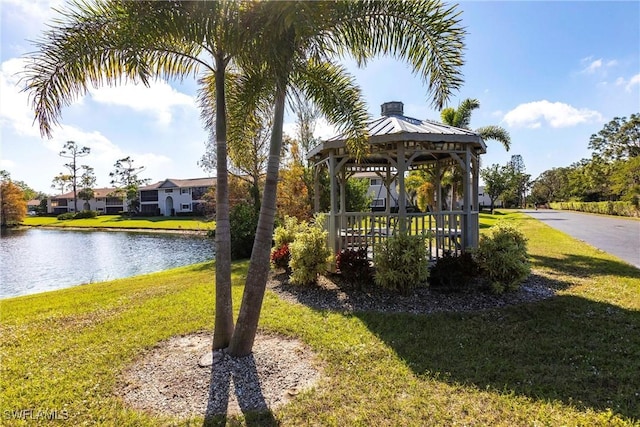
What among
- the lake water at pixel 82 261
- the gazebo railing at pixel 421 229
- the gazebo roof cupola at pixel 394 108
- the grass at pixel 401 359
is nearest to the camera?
the grass at pixel 401 359

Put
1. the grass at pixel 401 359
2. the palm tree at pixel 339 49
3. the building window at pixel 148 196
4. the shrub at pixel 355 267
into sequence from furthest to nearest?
the building window at pixel 148 196 → the shrub at pixel 355 267 → the palm tree at pixel 339 49 → the grass at pixel 401 359

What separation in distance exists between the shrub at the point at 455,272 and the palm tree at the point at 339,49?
12.1 ft

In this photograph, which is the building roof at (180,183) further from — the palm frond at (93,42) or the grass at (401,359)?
the palm frond at (93,42)

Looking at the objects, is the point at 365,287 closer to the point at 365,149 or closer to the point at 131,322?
the point at 365,149

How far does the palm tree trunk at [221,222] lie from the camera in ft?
15.7

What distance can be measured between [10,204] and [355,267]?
56.5 meters

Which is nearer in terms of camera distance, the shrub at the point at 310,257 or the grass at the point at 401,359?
the grass at the point at 401,359

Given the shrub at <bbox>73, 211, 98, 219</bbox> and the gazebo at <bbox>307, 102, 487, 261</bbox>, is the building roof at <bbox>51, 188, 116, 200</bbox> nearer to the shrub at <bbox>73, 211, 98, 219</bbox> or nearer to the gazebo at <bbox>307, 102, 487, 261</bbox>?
the shrub at <bbox>73, 211, 98, 219</bbox>

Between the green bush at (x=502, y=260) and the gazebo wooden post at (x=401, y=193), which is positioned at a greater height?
the gazebo wooden post at (x=401, y=193)

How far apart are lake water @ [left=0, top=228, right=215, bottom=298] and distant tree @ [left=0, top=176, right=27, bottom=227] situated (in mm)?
24921

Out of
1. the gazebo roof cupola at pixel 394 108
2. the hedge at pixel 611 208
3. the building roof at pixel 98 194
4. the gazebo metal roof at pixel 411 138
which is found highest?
the building roof at pixel 98 194

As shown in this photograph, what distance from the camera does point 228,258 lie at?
4.92 metres

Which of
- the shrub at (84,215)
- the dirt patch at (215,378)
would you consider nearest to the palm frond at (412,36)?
the dirt patch at (215,378)

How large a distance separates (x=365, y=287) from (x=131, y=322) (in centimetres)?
474
